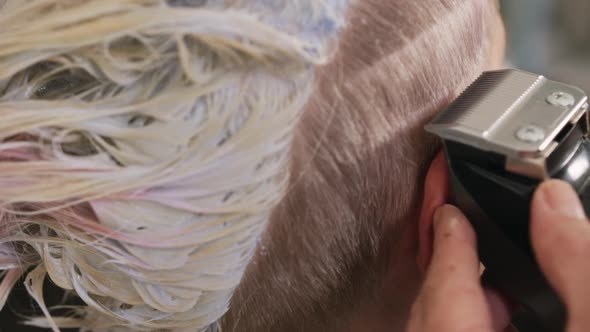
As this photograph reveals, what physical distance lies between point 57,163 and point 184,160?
0.10m

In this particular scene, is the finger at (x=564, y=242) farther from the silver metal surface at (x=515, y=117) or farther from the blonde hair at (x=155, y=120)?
the blonde hair at (x=155, y=120)

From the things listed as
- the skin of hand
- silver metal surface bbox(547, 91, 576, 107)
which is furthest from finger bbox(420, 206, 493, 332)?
silver metal surface bbox(547, 91, 576, 107)

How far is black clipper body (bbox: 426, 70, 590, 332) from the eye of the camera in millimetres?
449

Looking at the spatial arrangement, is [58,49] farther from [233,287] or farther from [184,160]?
[233,287]

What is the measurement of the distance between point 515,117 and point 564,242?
10 cm

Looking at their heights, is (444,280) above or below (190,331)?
above

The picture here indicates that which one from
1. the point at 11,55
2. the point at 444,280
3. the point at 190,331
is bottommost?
the point at 190,331

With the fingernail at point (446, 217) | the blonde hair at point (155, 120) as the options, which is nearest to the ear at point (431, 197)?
the fingernail at point (446, 217)

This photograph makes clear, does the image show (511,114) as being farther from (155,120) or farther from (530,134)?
(155,120)

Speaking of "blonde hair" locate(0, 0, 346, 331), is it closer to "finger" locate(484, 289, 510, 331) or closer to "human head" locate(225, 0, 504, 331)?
"human head" locate(225, 0, 504, 331)

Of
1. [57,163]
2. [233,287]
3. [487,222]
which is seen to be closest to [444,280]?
[487,222]

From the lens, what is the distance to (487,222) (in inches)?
18.8

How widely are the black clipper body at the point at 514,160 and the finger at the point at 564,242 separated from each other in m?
0.02

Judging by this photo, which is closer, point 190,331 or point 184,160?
point 184,160
